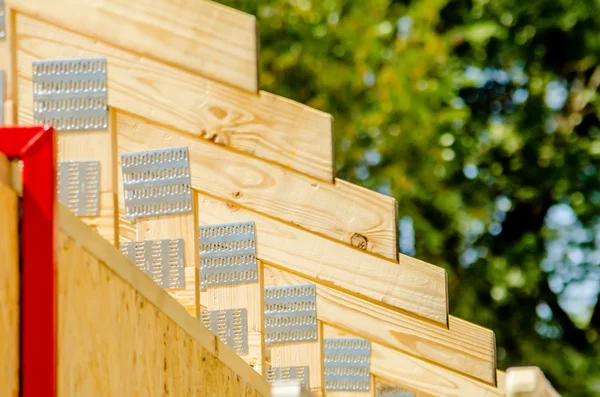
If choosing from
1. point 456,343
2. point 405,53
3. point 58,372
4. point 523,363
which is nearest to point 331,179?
point 456,343

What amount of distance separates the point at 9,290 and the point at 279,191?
2.41 m

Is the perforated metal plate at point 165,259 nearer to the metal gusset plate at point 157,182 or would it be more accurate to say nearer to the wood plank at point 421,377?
the metal gusset plate at point 157,182

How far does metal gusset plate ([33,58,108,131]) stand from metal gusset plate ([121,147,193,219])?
22 centimetres

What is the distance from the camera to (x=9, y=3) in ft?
13.3

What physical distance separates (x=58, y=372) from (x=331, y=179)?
7.51 ft

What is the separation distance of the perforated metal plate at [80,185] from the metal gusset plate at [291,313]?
153cm

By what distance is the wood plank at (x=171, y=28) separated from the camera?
13.4 ft

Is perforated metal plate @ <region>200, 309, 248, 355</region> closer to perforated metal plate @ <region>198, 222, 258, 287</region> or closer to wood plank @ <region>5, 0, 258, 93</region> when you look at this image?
perforated metal plate @ <region>198, 222, 258, 287</region>

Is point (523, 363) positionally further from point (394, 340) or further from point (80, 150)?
point (80, 150)

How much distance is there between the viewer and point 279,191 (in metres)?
4.72

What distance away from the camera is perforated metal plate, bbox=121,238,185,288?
4363 mm

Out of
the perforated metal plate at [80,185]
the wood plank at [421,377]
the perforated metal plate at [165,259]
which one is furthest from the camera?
the wood plank at [421,377]

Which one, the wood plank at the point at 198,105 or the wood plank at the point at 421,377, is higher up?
the wood plank at the point at 198,105

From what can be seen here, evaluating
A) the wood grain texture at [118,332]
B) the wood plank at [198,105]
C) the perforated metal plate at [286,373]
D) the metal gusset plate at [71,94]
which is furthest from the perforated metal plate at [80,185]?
the perforated metal plate at [286,373]
